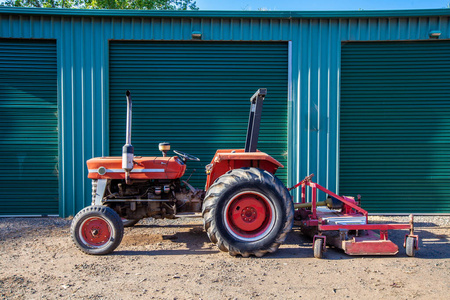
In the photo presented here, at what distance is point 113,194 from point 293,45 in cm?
457

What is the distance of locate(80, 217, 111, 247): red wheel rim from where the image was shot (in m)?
4.50

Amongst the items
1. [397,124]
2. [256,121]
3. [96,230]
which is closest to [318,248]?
[256,121]

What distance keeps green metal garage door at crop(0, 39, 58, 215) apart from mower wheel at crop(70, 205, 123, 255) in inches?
118

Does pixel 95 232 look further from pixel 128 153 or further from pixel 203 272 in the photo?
pixel 203 272

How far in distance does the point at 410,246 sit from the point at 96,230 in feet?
13.4

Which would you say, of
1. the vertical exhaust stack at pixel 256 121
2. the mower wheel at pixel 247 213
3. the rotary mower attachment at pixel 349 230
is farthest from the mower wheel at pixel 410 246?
the vertical exhaust stack at pixel 256 121

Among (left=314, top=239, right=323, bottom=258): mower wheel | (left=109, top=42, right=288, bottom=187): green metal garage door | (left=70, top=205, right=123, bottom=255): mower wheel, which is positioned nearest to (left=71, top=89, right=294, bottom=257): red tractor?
(left=70, top=205, right=123, bottom=255): mower wheel

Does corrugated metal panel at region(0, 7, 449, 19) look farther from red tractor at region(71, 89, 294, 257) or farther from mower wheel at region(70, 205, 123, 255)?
mower wheel at region(70, 205, 123, 255)

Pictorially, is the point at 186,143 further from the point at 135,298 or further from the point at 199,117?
the point at 135,298

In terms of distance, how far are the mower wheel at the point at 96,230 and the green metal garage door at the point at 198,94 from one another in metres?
2.77

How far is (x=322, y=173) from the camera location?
7031 mm

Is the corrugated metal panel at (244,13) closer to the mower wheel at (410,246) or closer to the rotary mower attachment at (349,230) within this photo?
the rotary mower attachment at (349,230)

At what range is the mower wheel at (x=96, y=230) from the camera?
14.6 ft

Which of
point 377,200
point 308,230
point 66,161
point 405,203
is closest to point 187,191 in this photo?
point 308,230
